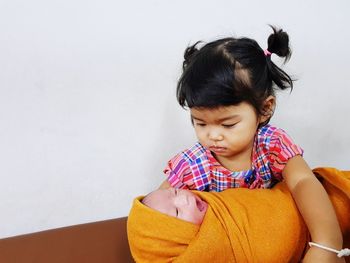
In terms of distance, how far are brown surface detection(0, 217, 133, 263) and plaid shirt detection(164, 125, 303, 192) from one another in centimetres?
21

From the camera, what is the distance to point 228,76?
810 mm

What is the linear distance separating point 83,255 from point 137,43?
0.61 m

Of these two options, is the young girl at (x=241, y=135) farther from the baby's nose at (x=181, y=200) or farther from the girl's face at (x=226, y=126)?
the baby's nose at (x=181, y=200)

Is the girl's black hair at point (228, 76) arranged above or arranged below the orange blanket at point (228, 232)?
above

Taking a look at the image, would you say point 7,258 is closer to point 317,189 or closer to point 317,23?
point 317,189

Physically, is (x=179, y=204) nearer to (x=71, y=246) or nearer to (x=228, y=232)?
(x=228, y=232)

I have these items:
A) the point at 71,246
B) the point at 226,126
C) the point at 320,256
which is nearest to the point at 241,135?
the point at 226,126

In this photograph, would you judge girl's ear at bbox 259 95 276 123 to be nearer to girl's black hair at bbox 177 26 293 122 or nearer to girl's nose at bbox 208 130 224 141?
girl's black hair at bbox 177 26 293 122

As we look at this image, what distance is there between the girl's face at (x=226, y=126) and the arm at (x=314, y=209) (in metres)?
0.12

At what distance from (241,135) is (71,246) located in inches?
19.1

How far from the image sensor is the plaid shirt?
37.8 inches

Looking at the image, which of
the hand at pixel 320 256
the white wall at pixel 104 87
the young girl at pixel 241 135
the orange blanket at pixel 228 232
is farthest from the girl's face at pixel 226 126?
the white wall at pixel 104 87

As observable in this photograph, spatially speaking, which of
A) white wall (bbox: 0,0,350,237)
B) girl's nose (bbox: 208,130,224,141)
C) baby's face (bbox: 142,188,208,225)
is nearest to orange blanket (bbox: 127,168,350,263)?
baby's face (bbox: 142,188,208,225)

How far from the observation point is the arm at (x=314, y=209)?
79 centimetres
